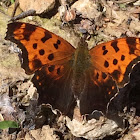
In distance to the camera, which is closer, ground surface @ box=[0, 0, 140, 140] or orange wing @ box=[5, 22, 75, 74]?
orange wing @ box=[5, 22, 75, 74]

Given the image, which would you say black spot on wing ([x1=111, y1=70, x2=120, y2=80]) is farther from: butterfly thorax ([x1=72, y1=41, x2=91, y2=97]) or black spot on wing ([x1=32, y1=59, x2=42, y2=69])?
black spot on wing ([x1=32, y1=59, x2=42, y2=69])

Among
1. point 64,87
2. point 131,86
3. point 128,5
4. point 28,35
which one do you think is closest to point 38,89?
point 64,87

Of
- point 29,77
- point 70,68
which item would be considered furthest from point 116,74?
point 29,77

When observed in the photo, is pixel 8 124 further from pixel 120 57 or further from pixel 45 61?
pixel 120 57

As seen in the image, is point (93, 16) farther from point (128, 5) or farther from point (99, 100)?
point (99, 100)

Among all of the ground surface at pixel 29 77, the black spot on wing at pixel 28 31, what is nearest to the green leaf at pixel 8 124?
the ground surface at pixel 29 77

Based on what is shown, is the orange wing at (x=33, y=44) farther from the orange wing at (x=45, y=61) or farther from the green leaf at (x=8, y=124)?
the green leaf at (x=8, y=124)

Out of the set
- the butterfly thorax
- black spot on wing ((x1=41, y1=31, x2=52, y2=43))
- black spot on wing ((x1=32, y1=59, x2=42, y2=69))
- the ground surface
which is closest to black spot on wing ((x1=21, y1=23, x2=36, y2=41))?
black spot on wing ((x1=41, y1=31, x2=52, y2=43))
